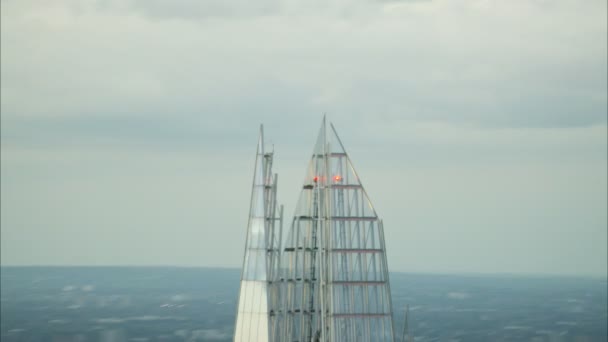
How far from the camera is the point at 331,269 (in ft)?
206

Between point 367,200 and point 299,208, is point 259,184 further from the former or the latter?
point 367,200

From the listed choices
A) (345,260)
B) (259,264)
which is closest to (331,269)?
(345,260)

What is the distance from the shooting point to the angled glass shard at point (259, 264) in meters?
66.4

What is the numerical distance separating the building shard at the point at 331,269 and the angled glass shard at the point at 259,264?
11.1 inches

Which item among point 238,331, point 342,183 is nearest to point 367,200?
point 342,183

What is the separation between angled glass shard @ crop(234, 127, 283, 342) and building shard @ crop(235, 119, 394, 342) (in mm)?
281

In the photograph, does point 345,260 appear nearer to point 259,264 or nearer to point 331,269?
point 331,269

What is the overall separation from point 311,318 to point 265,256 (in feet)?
22.8

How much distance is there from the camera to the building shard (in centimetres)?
6331

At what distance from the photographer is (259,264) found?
67.3 metres

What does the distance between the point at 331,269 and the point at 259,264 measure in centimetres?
763

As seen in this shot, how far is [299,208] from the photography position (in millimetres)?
67750

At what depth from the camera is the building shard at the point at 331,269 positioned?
6331cm

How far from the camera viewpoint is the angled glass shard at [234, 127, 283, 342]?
218ft
